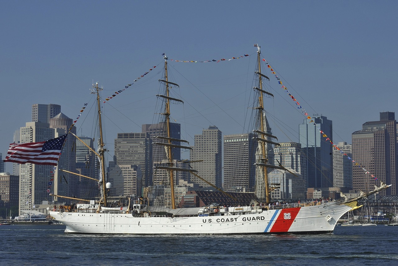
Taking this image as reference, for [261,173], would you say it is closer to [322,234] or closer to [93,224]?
[322,234]

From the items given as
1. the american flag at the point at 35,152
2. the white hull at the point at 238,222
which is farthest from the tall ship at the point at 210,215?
the american flag at the point at 35,152

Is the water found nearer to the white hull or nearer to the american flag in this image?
the white hull

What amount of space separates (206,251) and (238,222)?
794 inches

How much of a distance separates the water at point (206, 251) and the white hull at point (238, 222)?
229cm

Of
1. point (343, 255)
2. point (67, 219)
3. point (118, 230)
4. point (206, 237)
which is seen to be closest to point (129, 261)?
point (343, 255)

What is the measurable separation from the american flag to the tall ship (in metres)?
13.8

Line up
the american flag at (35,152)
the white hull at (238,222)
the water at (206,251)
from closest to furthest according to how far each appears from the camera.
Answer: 1. the water at (206,251)
2. the american flag at (35,152)
3. the white hull at (238,222)

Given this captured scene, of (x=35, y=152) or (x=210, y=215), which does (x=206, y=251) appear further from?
(x=35, y=152)

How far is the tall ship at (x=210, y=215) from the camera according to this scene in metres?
87.9

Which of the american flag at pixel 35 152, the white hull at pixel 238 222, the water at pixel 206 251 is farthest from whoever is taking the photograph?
the white hull at pixel 238 222

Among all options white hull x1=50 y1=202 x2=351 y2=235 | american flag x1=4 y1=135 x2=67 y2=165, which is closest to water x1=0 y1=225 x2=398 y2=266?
white hull x1=50 y1=202 x2=351 y2=235

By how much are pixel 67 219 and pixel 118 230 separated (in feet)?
31.4

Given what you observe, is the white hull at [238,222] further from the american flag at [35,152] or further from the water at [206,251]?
the american flag at [35,152]

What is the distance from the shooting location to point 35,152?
8550 cm
